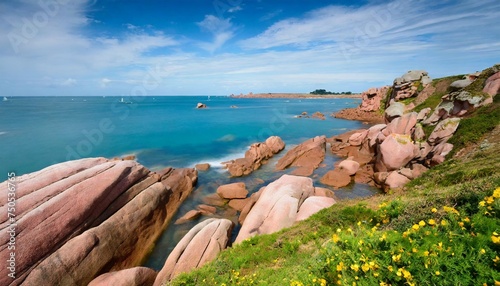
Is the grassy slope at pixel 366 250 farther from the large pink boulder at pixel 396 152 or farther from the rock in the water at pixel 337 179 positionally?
the rock in the water at pixel 337 179

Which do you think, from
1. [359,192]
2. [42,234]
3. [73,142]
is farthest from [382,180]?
[73,142]

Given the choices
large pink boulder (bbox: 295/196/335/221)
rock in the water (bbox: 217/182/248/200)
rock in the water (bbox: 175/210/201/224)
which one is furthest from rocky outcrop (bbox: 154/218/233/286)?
rock in the water (bbox: 217/182/248/200)

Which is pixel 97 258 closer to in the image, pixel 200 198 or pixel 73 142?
pixel 200 198

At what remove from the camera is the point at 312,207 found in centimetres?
1559

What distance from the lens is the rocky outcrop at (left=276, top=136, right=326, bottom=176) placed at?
102 ft

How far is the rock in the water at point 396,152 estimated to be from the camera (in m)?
25.5

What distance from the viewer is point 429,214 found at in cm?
691

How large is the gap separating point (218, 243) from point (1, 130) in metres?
67.0

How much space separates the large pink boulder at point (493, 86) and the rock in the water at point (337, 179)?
57.8 ft

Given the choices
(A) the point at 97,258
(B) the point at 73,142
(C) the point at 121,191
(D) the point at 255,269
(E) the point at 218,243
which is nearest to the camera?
(D) the point at 255,269

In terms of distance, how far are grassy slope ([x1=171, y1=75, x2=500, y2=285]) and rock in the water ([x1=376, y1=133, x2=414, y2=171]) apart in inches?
278

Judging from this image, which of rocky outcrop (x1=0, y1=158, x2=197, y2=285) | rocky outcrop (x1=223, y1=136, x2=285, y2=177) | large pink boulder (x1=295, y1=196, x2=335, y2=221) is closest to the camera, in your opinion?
rocky outcrop (x1=0, y1=158, x2=197, y2=285)

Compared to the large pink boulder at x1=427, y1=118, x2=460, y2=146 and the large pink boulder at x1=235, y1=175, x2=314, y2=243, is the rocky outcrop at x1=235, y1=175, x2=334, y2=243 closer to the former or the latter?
the large pink boulder at x1=235, y1=175, x2=314, y2=243

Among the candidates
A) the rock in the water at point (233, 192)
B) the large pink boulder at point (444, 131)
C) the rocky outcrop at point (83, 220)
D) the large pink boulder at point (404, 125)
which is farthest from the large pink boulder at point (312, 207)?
the large pink boulder at point (404, 125)
